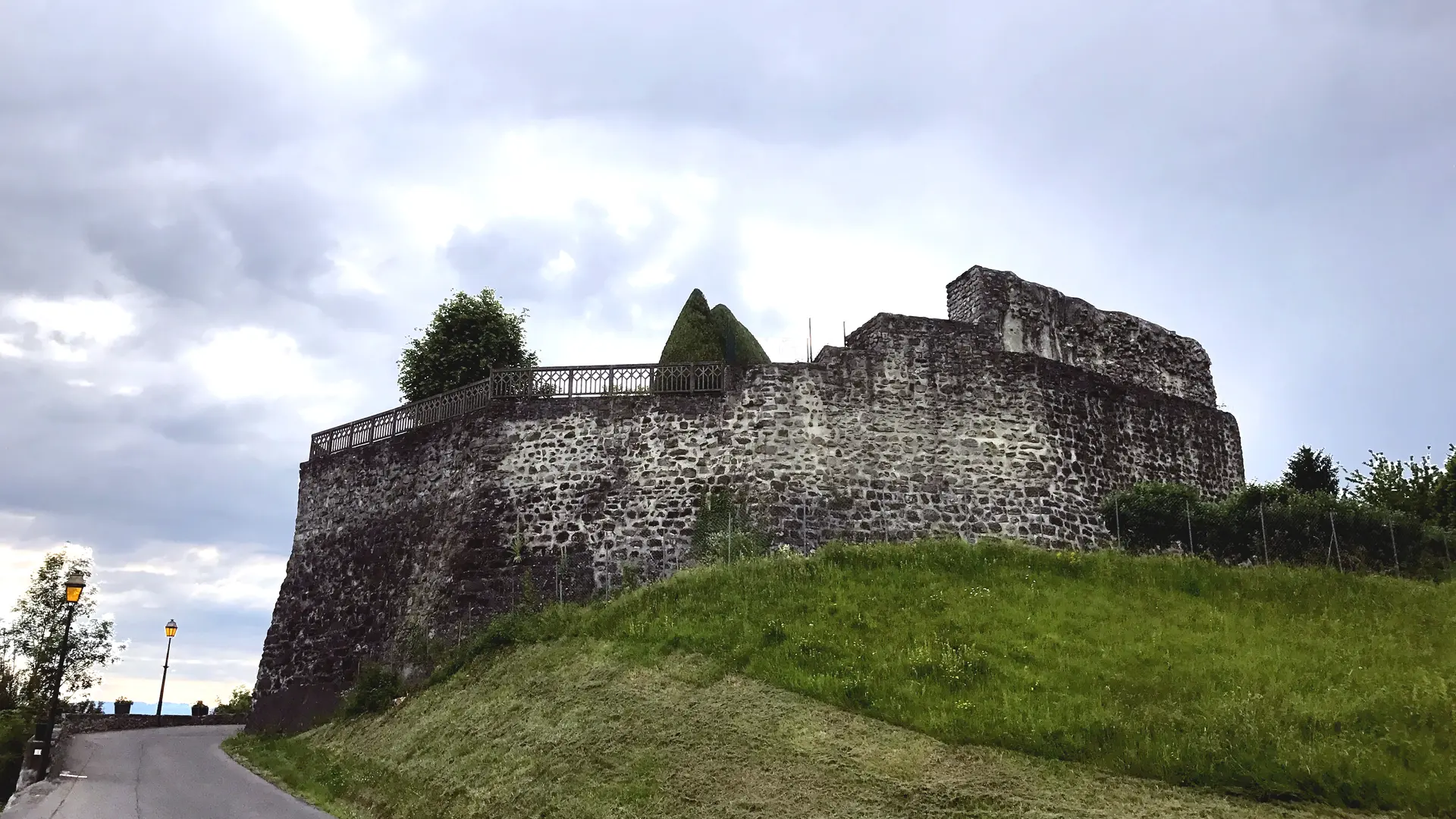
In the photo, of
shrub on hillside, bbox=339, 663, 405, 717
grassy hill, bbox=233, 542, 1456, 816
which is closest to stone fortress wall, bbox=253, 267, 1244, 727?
shrub on hillside, bbox=339, 663, 405, 717

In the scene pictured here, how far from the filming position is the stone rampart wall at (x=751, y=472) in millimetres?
24125

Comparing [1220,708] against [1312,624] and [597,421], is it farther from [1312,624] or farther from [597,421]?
[597,421]

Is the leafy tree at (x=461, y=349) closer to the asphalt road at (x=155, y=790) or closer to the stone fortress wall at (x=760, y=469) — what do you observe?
the stone fortress wall at (x=760, y=469)

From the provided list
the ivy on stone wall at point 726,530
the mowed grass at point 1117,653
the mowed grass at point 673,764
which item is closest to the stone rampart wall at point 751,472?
the ivy on stone wall at point 726,530

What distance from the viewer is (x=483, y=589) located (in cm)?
2384

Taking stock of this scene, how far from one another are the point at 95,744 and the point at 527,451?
43.5 ft

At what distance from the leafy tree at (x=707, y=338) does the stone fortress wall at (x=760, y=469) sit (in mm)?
2046

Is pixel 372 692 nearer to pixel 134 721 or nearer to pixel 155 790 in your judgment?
pixel 155 790

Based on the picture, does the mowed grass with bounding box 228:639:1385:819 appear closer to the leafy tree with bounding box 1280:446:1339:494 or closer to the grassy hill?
the grassy hill

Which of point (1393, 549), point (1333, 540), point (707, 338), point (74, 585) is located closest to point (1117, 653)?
point (1333, 540)

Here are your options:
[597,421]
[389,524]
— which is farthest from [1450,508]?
[389,524]

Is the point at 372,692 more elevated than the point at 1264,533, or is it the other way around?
the point at 1264,533

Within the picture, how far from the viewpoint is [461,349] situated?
3316 cm

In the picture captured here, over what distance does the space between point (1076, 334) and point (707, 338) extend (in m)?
10.4
